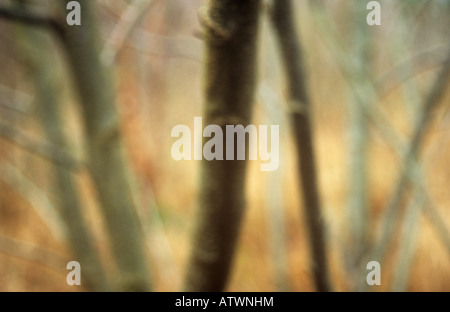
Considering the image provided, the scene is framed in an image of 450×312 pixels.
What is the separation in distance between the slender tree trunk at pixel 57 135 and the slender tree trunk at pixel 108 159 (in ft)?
0.46

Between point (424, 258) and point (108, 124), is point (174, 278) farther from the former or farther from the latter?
point (424, 258)

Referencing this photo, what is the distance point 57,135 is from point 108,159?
22 cm

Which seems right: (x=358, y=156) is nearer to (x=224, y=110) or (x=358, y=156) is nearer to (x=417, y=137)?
(x=417, y=137)

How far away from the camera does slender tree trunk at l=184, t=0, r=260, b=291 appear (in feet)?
0.91

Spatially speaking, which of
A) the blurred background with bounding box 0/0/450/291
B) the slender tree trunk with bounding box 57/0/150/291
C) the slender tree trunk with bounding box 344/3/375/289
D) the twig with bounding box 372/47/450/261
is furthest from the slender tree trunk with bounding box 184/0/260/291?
the slender tree trunk with bounding box 344/3/375/289

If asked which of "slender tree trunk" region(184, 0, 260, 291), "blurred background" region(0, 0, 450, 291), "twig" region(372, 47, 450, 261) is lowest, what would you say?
"slender tree trunk" region(184, 0, 260, 291)

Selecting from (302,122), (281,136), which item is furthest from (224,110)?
(281,136)

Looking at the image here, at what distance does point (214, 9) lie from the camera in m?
0.28

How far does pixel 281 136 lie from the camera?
1.15 meters

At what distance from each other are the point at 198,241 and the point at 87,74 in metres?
0.24

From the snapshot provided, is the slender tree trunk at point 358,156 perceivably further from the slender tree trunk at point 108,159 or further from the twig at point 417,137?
the slender tree trunk at point 108,159

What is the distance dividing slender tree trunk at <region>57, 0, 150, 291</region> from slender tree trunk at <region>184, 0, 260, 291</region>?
0.62 feet

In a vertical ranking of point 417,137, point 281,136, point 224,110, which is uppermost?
A: point 281,136

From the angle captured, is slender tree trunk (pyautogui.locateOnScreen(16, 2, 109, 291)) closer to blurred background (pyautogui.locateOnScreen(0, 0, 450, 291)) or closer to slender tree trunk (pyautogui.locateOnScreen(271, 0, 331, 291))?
blurred background (pyautogui.locateOnScreen(0, 0, 450, 291))
